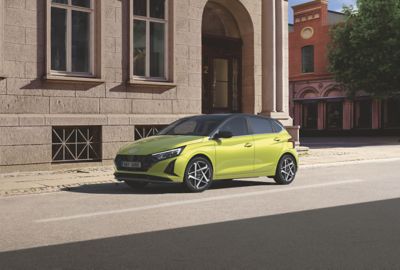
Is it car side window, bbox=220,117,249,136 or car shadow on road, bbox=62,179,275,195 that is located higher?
car side window, bbox=220,117,249,136

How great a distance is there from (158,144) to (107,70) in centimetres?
584

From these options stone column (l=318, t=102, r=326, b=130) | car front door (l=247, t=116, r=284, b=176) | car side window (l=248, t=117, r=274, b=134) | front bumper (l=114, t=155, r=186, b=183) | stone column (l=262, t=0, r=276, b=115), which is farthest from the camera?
stone column (l=318, t=102, r=326, b=130)

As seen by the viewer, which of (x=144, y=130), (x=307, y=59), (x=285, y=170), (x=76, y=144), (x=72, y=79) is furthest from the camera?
(x=307, y=59)

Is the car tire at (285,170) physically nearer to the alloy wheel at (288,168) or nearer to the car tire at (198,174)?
the alloy wheel at (288,168)

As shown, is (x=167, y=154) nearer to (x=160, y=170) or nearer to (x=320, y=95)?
(x=160, y=170)

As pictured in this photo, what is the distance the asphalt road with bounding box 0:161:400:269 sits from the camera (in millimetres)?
5523

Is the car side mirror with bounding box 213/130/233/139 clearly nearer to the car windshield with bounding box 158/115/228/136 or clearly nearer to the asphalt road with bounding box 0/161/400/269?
the car windshield with bounding box 158/115/228/136

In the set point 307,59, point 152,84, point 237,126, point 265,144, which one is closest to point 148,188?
point 237,126

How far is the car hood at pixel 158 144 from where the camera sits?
10.6 m

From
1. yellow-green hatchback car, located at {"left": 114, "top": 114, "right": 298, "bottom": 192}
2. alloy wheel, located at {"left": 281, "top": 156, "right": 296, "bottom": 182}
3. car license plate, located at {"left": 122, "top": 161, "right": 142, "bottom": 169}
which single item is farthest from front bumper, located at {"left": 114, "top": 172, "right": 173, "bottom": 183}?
alloy wheel, located at {"left": 281, "top": 156, "right": 296, "bottom": 182}

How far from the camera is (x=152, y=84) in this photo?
662 inches

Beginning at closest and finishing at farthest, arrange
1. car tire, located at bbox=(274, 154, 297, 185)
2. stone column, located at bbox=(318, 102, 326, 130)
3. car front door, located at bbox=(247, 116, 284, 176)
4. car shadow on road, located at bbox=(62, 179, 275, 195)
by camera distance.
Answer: car shadow on road, located at bbox=(62, 179, 275, 195)
car front door, located at bbox=(247, 116, 284, 176)
car tire, located at bbox=(274, 154, 297, 185)
stone column, located at bbox=(318, 102, 326, 130)

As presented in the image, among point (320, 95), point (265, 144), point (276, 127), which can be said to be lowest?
point (265, 144)

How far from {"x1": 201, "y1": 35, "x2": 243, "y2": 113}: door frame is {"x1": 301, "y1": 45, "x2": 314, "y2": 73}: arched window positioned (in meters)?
26.4
